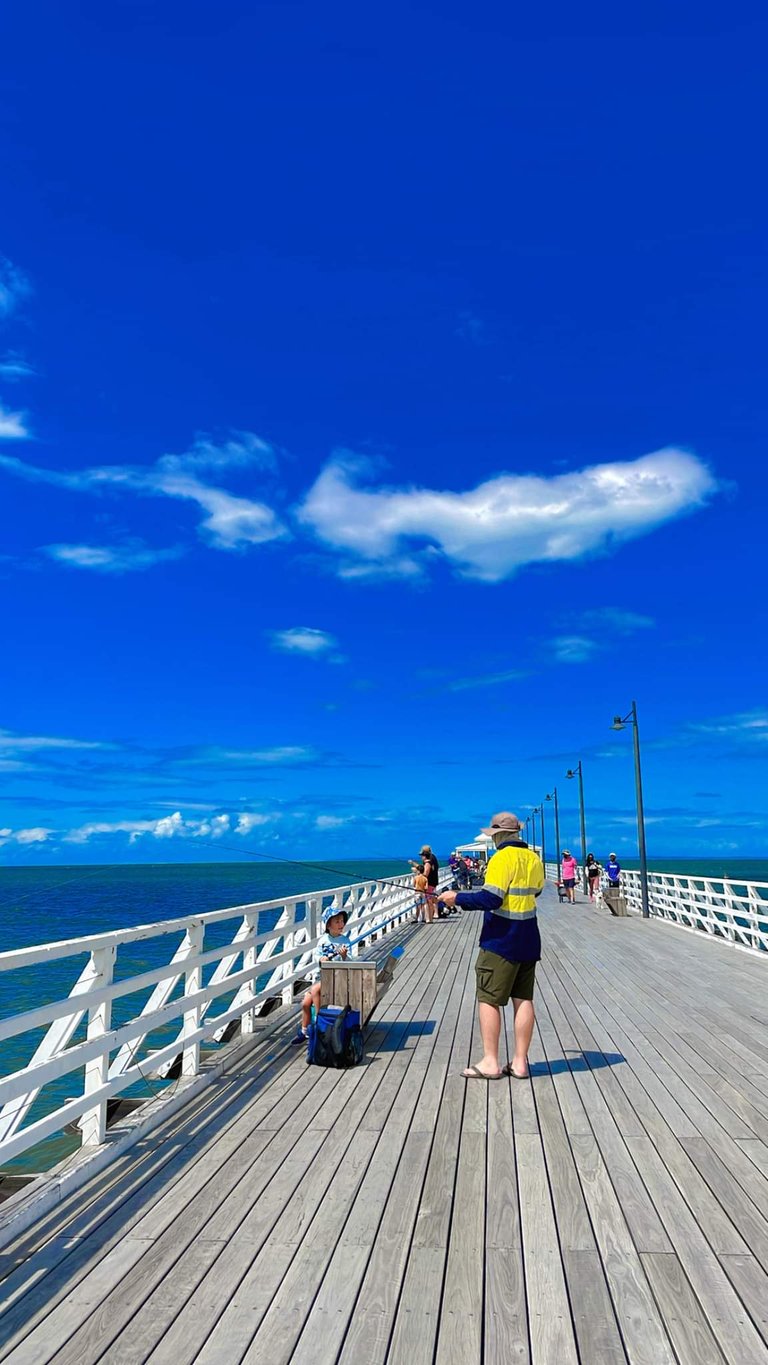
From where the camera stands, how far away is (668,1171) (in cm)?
472

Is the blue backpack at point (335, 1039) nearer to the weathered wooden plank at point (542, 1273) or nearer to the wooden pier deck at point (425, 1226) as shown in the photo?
the wooden pier deck at point (425, 1226)

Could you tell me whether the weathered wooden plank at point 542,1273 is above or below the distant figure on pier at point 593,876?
below

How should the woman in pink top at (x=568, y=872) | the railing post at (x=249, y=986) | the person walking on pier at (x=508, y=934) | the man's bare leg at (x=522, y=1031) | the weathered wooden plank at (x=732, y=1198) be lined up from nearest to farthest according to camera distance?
the weathered wooden plank at (x=732, y=1198), the person walking on pier at (x=508, y=934), the man's bare leg at (x=522, y=1031), the railing post at (x=249, y=986), the woman in pink top at (x=568, y=872)

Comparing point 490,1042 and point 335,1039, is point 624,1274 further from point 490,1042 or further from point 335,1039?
point 335,1039

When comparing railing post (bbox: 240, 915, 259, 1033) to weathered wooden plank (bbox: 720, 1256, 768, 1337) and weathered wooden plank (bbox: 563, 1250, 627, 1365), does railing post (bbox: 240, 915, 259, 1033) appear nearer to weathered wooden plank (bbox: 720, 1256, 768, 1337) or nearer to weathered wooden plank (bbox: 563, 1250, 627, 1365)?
weathered wooden plank (bbox: 563, 1250, 627, 1365)

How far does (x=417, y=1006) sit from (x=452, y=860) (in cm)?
2607

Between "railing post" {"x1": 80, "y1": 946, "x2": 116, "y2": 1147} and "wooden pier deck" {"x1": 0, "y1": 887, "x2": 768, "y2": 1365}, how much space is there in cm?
23

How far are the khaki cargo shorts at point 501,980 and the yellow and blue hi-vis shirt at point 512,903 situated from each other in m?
0.05

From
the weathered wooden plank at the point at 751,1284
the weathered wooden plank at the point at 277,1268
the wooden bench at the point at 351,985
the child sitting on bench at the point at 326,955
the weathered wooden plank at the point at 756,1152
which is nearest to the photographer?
the weathered wooden plank at the point at 277,1268

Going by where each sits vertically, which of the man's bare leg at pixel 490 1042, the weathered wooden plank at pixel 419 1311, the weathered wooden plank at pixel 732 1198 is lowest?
the weathered wooden plank at pixel 419 1311

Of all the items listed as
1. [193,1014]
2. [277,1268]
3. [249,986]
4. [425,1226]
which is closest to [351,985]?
[249,986]

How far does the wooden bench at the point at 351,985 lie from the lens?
7648 mm

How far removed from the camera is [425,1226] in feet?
13.1

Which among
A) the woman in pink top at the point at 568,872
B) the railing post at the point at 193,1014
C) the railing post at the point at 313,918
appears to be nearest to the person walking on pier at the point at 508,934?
the railing post at the point at 193,1014
